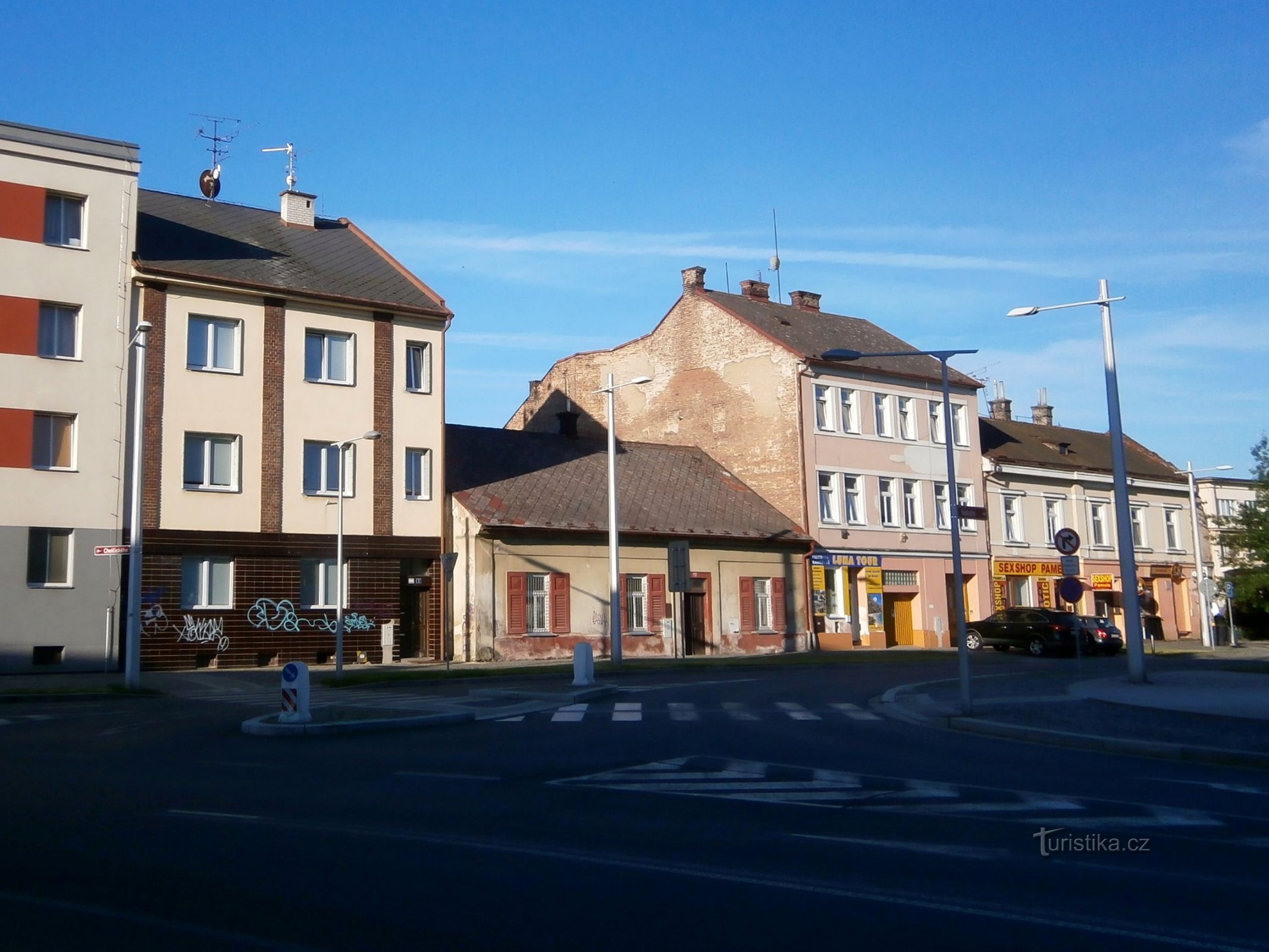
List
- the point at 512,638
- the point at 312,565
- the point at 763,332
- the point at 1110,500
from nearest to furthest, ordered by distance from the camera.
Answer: the point at 312,565 → the point at 512,638 → the point at 763,332 → the point at 1110,500

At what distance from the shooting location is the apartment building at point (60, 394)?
95.5 ft

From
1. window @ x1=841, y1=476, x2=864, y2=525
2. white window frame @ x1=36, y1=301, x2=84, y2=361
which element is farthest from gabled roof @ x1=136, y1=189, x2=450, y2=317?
window @ x1=841, y1=476, x2=864, y2=525

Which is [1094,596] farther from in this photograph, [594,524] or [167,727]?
[167,727]

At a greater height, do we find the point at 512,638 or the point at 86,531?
the point at 86,531

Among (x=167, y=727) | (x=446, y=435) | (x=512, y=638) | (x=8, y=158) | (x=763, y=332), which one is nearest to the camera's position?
(x=167, y=727)

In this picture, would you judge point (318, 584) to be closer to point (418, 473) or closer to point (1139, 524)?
point (418, 473)

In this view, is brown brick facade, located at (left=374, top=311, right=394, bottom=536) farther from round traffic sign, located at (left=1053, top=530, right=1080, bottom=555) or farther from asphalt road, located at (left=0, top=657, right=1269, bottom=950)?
asphalt road, located at (left=0, top=657, right=1269, bottom=950)

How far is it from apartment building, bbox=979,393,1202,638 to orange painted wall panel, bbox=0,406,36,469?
36035 millimetres

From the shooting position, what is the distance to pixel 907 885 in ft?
23.3

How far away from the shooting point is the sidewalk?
47.4 feet

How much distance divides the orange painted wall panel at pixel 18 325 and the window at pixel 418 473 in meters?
10.1

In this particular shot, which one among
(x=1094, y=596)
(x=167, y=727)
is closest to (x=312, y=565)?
(x=167, y=727)

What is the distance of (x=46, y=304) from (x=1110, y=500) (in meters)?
44.8

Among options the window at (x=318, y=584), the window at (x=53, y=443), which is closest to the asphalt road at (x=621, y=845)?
the window at (x=53, y=443)
